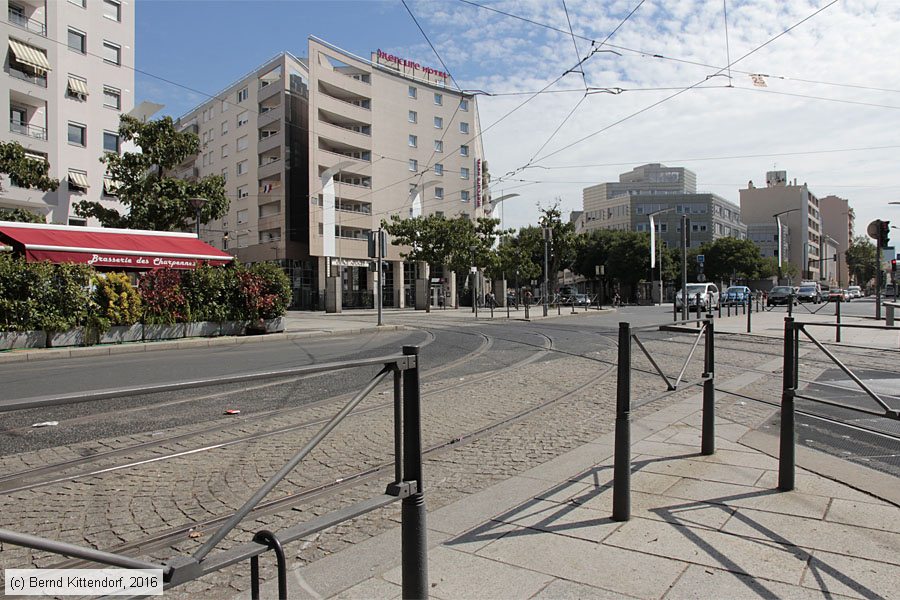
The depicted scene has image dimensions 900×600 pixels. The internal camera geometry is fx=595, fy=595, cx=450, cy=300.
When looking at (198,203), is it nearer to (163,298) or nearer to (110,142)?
(163,298)

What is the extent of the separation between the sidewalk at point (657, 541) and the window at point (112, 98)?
4274cm

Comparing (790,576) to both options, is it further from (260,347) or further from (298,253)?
(298,253)

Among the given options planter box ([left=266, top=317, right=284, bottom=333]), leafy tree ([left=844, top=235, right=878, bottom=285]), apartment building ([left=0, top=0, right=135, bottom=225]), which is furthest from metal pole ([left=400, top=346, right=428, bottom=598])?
leafy tree ([left=844, top=235, right=878, bottom=285])

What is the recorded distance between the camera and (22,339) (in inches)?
524

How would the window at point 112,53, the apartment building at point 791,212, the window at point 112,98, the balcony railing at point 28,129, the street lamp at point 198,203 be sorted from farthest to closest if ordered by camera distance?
the apartment building at point 791,212
the window at point 112,98
the window at point 112,53
the balcony railing at point 28,129
the street lamp at point 198,203

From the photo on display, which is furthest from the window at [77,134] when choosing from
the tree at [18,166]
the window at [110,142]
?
the tree at [18,166]

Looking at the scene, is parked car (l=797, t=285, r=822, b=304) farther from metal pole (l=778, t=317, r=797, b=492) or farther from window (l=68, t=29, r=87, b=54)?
window (l=68, t=29, r=87, b=54)

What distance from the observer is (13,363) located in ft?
39.1

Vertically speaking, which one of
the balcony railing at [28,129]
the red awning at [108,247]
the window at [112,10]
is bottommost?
the red awning at [108,247]

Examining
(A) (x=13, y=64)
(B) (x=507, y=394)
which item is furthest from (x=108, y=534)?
(A) (x=13, y=64)

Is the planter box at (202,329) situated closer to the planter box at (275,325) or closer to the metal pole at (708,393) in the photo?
the planter box at (275,325)

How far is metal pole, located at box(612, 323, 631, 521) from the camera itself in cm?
349

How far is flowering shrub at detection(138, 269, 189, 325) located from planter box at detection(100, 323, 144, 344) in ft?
1.14

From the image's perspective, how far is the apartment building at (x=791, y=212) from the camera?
114 m
